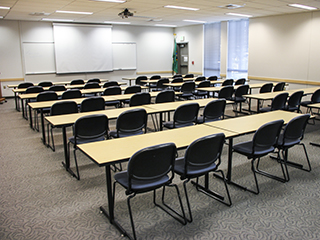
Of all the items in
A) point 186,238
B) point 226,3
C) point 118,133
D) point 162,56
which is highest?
point 226,3

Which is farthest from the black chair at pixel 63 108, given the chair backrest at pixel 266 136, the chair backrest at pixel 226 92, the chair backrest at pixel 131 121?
the chair backrest at pixel 226 92

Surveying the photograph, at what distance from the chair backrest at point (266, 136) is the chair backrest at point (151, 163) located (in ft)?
4.03

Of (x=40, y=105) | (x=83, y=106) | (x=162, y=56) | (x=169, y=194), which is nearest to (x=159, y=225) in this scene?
(x=169, y=194)

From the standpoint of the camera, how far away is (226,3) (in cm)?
797

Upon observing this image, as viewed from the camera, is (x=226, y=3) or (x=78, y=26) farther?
(x=78, y=26)

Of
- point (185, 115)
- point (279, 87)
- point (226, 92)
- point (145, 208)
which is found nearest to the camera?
point (145, 208)

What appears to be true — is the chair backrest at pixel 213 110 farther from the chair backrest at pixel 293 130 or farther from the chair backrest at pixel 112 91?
the chair backrest at pixel 112 91

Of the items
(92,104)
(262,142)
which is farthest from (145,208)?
(92,104)

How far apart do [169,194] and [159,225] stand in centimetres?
64

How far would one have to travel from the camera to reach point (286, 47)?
33.7 feet

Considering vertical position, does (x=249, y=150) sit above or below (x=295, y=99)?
below

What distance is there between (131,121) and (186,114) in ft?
3.42

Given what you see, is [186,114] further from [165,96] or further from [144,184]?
[144,184]

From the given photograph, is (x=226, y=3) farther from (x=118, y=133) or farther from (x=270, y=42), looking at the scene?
(x=118, y=133)
